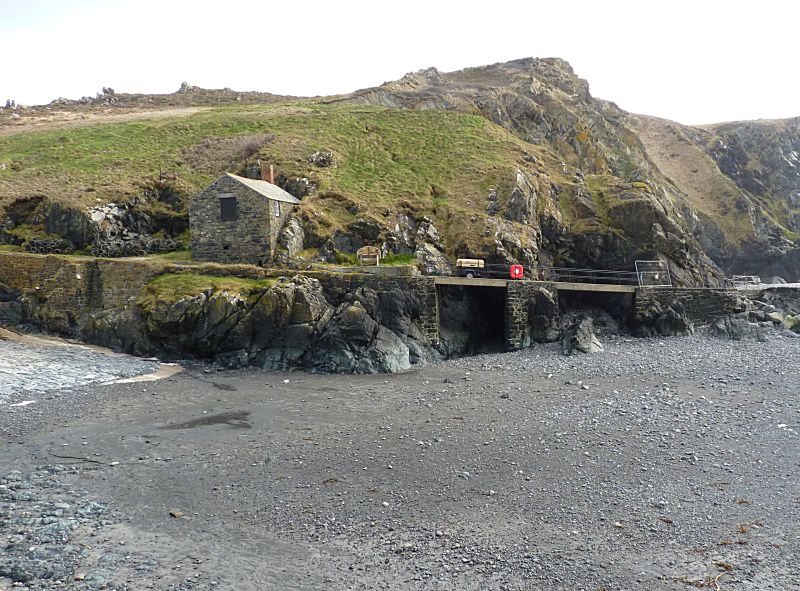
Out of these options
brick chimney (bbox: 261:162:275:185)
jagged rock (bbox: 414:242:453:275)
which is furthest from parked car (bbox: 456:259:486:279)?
brick chimney (bbox: 261:162:275:185)

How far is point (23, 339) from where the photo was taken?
2941 cm

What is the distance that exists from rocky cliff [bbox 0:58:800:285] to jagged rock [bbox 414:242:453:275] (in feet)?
0.37

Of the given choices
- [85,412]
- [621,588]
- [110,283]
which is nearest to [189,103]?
[110,283]

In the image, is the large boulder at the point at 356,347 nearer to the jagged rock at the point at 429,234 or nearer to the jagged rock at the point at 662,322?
the jagged rock at the point at 429,234

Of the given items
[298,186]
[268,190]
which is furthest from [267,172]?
[268,190]

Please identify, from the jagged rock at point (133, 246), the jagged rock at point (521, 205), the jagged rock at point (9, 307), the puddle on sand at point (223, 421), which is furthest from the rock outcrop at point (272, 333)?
the jagged rock at point (521, 205)

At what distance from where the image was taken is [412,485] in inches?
574

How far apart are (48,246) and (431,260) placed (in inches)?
991

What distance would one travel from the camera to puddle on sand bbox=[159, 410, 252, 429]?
748 inches

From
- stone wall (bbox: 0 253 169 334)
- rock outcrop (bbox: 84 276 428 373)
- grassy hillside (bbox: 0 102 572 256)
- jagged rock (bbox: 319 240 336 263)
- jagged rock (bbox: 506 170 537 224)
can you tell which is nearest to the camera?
rock outcrop (bbox: 84 276 428 373)

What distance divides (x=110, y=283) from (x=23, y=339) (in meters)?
5.13

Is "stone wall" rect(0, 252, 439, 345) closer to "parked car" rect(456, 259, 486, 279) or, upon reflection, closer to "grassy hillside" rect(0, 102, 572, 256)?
"parked car" rect(456, 259, 486, 279)

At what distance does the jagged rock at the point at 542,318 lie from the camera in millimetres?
33375

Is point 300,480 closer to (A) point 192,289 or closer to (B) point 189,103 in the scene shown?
(A) point 192,289
